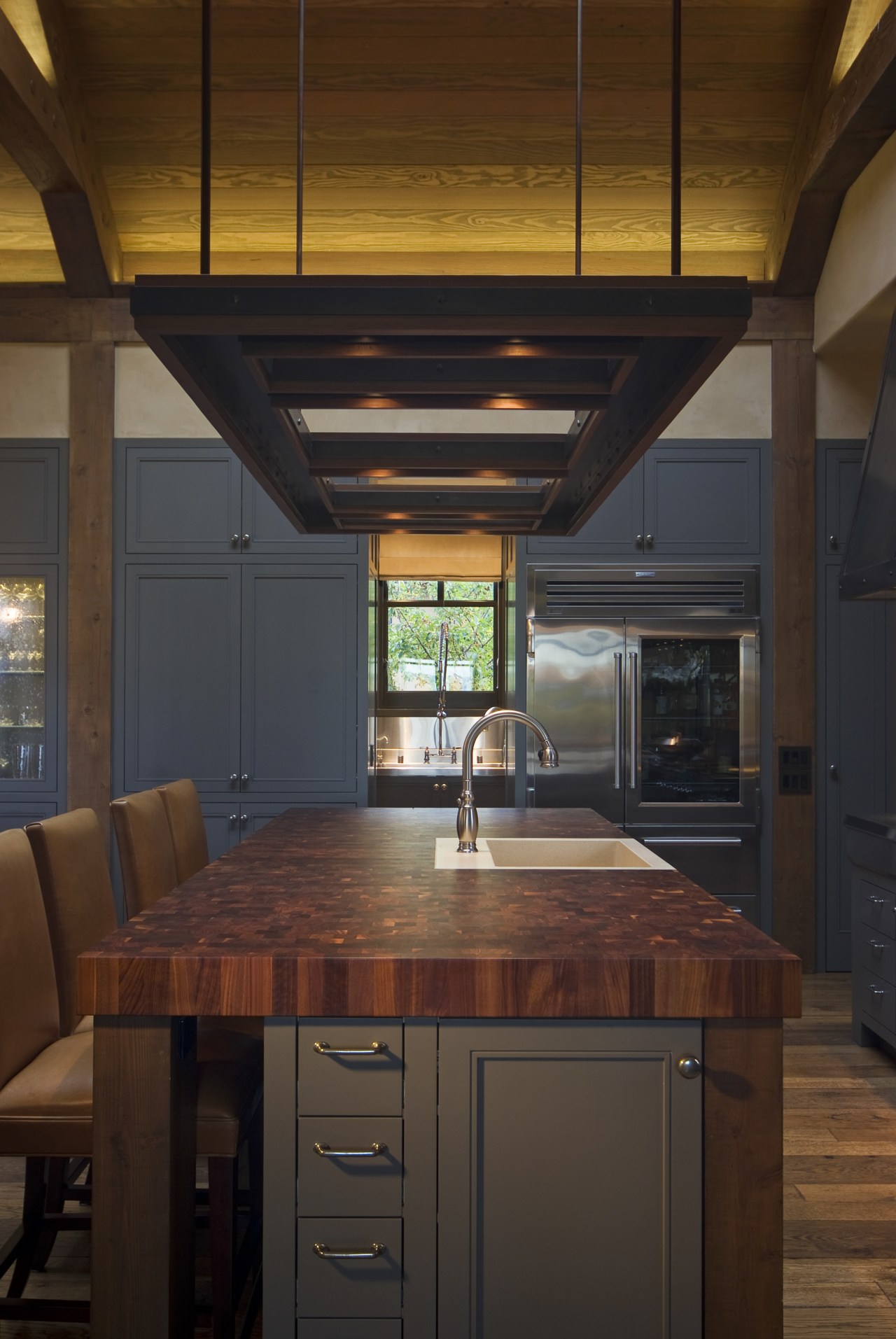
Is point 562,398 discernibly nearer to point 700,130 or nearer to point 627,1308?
point 627,1308

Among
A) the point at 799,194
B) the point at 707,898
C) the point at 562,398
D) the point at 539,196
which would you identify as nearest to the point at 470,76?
the point at 539,196

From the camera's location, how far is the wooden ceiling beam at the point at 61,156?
355cm

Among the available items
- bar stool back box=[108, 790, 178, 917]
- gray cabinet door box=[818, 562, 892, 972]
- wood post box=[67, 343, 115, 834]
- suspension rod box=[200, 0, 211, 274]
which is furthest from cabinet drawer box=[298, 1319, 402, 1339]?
gray cabinet door box=[818, 562, 892, 972]

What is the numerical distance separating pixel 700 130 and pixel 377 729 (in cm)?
318

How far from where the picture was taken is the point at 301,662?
4559 mm

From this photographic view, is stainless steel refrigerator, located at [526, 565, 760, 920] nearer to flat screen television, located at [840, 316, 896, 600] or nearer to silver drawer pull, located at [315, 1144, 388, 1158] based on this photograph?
flat screen television, located at [840, 316, 896, 600]

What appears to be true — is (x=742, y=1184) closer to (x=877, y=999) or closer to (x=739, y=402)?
(x=877, y=999)

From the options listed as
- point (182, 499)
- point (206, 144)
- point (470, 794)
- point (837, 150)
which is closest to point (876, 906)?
point (470, 794)

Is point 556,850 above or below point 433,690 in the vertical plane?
below

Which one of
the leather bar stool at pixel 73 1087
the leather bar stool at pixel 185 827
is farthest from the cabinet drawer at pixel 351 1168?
the leather bar stool at pixel 185 827

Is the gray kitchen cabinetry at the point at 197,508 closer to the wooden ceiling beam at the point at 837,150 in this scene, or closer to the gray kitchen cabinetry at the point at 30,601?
the gray kitchen cabinetry at the point at 30,601

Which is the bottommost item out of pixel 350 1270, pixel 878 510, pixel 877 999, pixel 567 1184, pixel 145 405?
pixel 877 999

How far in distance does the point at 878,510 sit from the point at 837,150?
59.3 inches

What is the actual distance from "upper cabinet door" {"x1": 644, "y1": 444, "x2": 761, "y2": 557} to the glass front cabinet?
2660 mm
